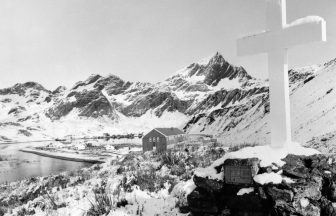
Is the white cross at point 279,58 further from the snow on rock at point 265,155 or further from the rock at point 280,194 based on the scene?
the rock at point 280,194

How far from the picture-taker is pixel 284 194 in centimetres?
750

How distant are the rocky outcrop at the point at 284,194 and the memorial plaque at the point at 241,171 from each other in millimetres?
115

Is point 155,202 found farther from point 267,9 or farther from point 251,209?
point 267,9

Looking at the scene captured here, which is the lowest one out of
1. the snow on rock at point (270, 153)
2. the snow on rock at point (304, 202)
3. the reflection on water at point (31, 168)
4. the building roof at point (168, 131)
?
the reflection on water at point (31, 168)

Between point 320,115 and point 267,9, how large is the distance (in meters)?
23.2

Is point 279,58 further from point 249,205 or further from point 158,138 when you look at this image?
point 158,138

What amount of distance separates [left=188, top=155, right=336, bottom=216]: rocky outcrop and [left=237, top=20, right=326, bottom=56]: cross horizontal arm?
272cm

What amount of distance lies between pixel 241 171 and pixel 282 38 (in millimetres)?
3411

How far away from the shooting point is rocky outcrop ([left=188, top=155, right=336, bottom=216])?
7.48 meters

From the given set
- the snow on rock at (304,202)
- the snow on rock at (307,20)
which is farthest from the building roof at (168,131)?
the snow on rock at (304,202)

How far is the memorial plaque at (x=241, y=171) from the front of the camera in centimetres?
→ 805

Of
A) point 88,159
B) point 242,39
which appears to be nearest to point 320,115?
point 242,39

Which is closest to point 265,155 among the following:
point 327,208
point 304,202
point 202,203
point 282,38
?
point 304,202

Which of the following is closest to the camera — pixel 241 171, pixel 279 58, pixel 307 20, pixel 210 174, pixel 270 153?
pixel 241 171
